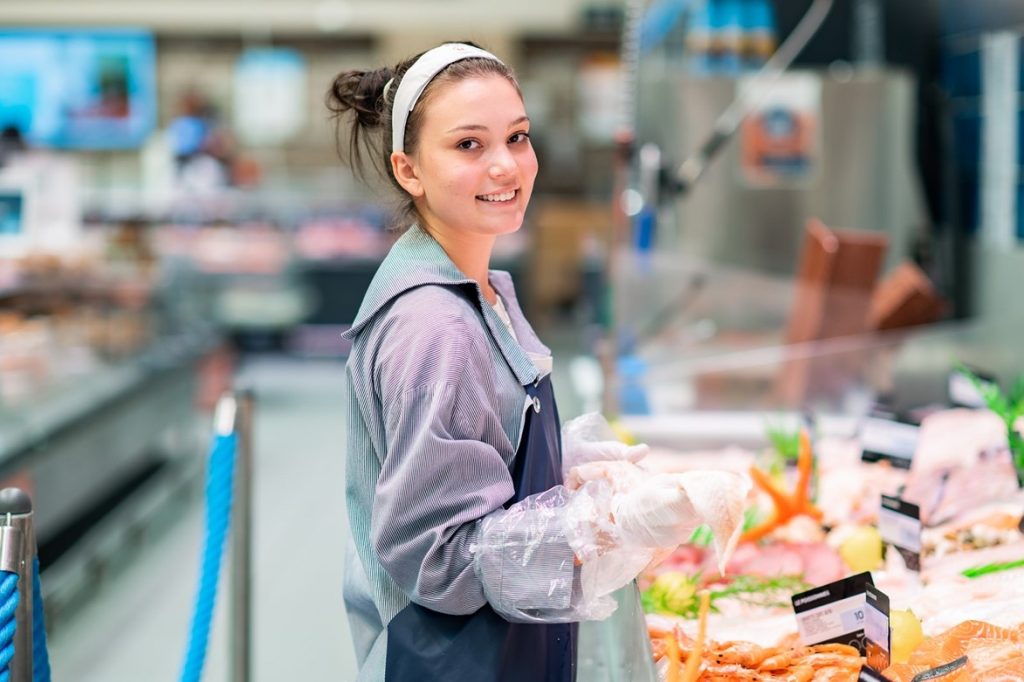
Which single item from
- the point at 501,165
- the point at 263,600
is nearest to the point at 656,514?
the point at 501,165

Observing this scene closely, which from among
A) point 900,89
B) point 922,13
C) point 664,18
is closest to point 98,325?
point 664,18

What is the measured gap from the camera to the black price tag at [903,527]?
1.91m

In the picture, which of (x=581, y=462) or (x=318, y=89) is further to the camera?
(x=318, y=89)

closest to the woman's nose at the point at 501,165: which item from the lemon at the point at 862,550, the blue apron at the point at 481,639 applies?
the blue apron at the point at 481,639

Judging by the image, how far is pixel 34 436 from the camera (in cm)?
418

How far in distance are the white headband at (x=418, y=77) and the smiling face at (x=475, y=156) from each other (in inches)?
0.7

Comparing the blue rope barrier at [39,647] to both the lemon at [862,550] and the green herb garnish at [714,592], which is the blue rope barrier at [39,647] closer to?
the green herb garnish at [714,592]

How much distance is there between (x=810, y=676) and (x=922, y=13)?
16.1 ft

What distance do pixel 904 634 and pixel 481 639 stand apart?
2.14ft

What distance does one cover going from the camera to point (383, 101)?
5.27ft

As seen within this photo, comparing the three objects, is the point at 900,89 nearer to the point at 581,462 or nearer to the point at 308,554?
the point at 308,554

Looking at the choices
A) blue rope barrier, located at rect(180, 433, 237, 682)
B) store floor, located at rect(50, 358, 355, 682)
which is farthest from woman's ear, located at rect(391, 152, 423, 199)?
blue rope barrier, located at rect(180, 433, 237, 682)

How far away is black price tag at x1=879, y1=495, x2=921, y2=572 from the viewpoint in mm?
1914

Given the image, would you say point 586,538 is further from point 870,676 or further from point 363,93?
point 363,93
